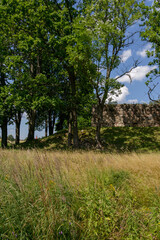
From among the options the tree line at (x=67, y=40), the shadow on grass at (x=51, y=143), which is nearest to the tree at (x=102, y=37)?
the tree line at (x=67, y=40)

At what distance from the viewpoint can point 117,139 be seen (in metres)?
18.8

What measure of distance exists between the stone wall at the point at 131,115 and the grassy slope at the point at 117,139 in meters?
2.22

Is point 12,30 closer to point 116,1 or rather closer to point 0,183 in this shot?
point 116,1

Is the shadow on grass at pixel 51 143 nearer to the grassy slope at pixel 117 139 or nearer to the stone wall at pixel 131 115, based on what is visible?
the grassy slope at pixel 117 139

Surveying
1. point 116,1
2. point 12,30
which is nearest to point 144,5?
point 116,1

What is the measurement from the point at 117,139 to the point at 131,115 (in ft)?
19.9

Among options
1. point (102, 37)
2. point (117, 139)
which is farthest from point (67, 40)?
point (117, 139)

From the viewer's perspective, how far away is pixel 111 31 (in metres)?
13.0

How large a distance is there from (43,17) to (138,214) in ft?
50.0

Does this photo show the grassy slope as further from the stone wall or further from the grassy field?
the grassy field

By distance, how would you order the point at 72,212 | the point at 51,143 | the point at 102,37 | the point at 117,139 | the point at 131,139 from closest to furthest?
the point at 72,212, the point at 102,37, the point at 131,139, the point at 117,139, the point at 51,143

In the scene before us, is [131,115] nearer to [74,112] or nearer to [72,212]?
[74,112]

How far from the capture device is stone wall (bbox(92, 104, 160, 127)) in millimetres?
23156

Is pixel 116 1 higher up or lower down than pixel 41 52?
higher up
